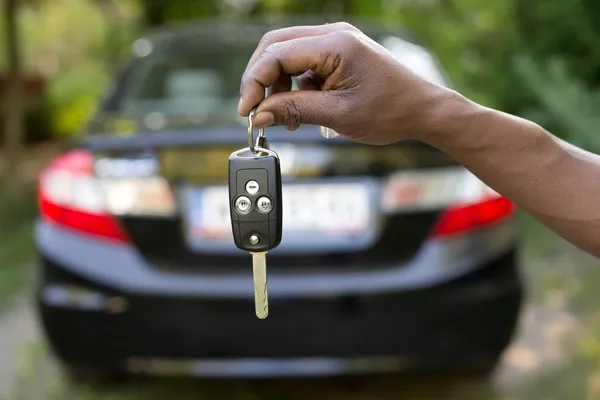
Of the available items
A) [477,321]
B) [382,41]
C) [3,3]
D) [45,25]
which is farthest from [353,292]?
[45,25]

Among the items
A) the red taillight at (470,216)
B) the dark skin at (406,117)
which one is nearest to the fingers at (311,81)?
the dark skin at (406,117)

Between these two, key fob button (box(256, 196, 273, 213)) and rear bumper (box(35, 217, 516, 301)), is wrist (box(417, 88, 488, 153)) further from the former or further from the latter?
rear bumper (box(35, 217, 516, 301))

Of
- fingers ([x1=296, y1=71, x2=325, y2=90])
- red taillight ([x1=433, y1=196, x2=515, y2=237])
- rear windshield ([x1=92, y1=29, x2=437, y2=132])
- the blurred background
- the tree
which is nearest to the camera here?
fingers ([x1=296, y1=71, x2=325, y2=90])

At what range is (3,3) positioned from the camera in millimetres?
8203

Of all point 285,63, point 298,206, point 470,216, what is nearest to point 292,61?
point 285,63

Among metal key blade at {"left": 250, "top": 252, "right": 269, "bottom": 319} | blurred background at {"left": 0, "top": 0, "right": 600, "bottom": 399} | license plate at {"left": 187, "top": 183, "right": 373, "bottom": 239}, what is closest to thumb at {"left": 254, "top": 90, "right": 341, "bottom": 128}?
metal key blade at {"left": 250, "top": 252, "right": 269, "bottom": 319}

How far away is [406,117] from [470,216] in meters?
1.58

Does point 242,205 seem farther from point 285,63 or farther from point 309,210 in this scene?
point 309,210

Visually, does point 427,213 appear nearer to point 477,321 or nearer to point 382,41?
point 477,321

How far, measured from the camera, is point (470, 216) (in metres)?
2.70

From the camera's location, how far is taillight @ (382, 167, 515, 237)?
257 cm

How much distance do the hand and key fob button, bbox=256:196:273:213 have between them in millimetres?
111

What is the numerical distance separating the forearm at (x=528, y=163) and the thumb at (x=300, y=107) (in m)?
0.19

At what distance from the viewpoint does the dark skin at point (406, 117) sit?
113cm
